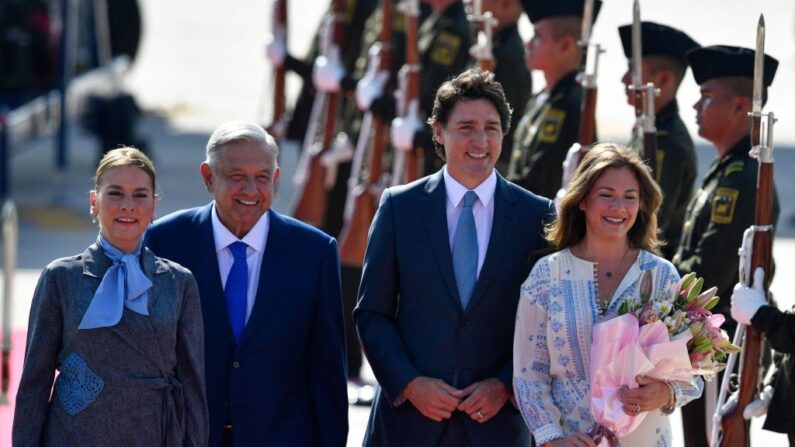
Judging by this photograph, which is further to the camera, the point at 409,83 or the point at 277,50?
the point at 277,50

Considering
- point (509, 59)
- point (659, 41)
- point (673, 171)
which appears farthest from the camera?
point (509, 59)

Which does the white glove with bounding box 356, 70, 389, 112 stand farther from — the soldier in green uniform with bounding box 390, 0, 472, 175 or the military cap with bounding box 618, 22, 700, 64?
the military cap with bounding box 618, 22, 700, 64

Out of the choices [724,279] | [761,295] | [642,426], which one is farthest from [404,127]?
[642,426]

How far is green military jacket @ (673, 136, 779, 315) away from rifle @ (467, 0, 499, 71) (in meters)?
1.37

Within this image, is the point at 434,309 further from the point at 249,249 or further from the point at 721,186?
the point at 721,186

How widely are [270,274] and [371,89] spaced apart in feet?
12.0

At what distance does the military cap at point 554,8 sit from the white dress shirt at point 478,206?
2102mm

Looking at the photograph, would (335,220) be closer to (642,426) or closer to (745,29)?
(642,426)

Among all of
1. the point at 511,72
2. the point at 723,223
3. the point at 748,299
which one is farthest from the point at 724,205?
the point at 511,72

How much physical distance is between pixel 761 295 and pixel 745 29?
20238mm

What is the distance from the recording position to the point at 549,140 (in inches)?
248

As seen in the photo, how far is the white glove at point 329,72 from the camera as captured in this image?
27.9 feet

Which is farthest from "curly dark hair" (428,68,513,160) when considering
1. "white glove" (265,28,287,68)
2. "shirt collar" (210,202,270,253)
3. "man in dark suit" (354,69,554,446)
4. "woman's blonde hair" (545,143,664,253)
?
"white glove" (265,28,287,68)

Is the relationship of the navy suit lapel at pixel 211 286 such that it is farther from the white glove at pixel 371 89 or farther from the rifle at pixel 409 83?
the white glove at pixel 371 89
